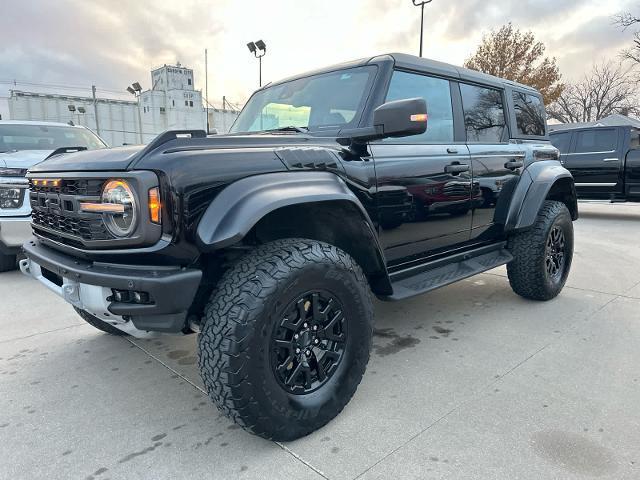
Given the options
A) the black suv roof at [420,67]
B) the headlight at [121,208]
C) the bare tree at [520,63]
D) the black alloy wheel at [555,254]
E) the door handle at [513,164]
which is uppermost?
the bare tree at [520,63]

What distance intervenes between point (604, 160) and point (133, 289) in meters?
10.2

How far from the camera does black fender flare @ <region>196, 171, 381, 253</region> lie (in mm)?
1765

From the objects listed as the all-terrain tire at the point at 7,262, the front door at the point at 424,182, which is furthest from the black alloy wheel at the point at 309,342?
the all-terrain tire at the point at 7,262

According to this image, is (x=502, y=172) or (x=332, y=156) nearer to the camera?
(x=332, y=156)

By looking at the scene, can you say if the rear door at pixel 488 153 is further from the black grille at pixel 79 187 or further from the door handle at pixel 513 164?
the black grille at pixel 79 187

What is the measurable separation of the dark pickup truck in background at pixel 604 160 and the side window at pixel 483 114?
22.9 feet

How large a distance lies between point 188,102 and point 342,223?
182ft

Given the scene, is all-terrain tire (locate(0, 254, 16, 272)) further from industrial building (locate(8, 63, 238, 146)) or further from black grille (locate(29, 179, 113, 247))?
industrial building (locate(8, 63, 238, 146))

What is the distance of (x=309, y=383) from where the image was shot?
82.8 inches

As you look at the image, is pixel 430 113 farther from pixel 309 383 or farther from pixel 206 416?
pixel 206 416

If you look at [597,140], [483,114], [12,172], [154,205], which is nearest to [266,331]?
[154,205]

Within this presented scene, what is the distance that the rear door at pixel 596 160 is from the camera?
9172mm

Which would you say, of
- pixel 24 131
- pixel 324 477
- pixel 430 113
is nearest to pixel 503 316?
pixel 430 113

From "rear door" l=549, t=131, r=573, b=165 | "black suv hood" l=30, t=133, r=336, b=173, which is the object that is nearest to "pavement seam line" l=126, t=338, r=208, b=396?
"black suv hood" l=30, t=133, r=336, b=173
